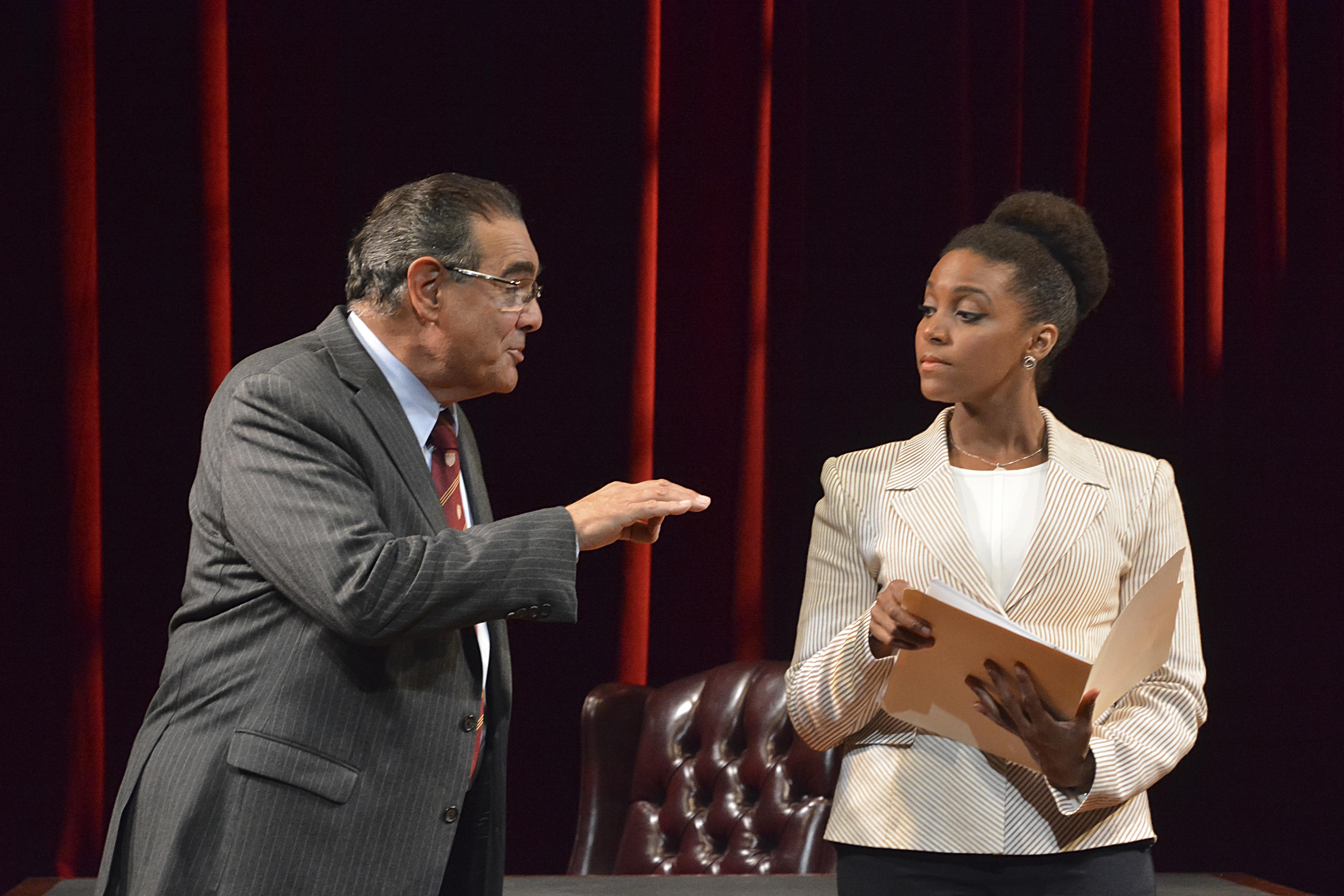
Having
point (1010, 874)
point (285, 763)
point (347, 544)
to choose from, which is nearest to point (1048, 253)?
point (1010, 874)

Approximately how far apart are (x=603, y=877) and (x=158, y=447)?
146cm

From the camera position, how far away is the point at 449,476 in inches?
66.4

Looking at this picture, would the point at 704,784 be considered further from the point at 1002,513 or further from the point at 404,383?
the point at 404,383

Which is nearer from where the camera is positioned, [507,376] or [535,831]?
[507,376]

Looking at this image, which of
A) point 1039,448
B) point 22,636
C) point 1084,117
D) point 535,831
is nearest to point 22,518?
point 22,636

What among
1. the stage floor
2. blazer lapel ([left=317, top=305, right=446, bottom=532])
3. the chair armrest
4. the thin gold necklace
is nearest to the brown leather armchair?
the chair armrest

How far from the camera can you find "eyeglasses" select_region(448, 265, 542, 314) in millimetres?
1644

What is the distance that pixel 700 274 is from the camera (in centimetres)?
299

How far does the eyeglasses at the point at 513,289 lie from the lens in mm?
1644

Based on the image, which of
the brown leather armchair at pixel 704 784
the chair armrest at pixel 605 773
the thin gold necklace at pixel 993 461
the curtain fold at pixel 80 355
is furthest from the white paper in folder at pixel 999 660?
the curtain fold at pixel 80 355

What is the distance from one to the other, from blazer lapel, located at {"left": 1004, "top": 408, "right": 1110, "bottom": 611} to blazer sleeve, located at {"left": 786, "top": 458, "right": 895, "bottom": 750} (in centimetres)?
20

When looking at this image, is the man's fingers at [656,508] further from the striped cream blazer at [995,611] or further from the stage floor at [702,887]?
the stage floor at [702,887]

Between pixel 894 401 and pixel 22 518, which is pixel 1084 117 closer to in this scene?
pixel 894 401

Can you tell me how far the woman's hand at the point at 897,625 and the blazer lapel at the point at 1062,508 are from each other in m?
0.22
